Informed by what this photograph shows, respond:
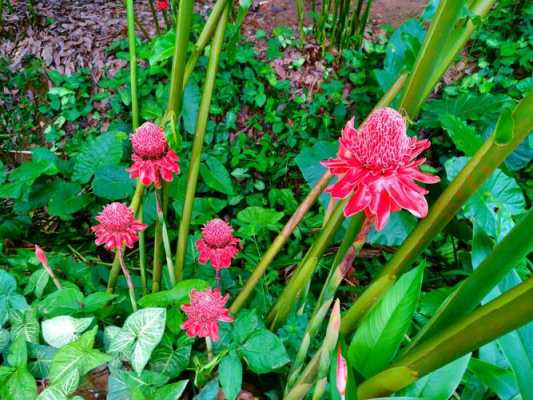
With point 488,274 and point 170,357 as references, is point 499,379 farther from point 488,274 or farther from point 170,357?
point 170,357

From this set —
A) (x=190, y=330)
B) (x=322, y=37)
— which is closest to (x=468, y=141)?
(x=190, y=330)

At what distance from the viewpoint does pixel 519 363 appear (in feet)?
2.44

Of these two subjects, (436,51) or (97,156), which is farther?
(97,156)

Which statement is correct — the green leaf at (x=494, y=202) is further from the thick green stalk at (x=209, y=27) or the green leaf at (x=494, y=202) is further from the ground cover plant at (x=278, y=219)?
the thick green stalk at (x=209, y=27)

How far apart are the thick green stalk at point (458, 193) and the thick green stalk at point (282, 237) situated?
214mm

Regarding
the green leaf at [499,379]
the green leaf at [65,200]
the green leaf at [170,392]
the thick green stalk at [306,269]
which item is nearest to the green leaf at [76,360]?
the green leaf at [170,392]

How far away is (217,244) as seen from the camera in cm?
91

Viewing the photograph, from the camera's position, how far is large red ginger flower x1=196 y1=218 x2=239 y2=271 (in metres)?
0.90

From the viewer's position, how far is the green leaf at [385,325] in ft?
2.57

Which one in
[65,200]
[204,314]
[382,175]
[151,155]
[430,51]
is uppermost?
[430,51]

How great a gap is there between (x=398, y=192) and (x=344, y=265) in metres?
0.16

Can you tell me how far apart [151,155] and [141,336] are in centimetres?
35

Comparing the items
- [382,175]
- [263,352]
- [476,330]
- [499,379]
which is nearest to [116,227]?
[263,352]

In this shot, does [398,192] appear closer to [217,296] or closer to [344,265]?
[344,265]
